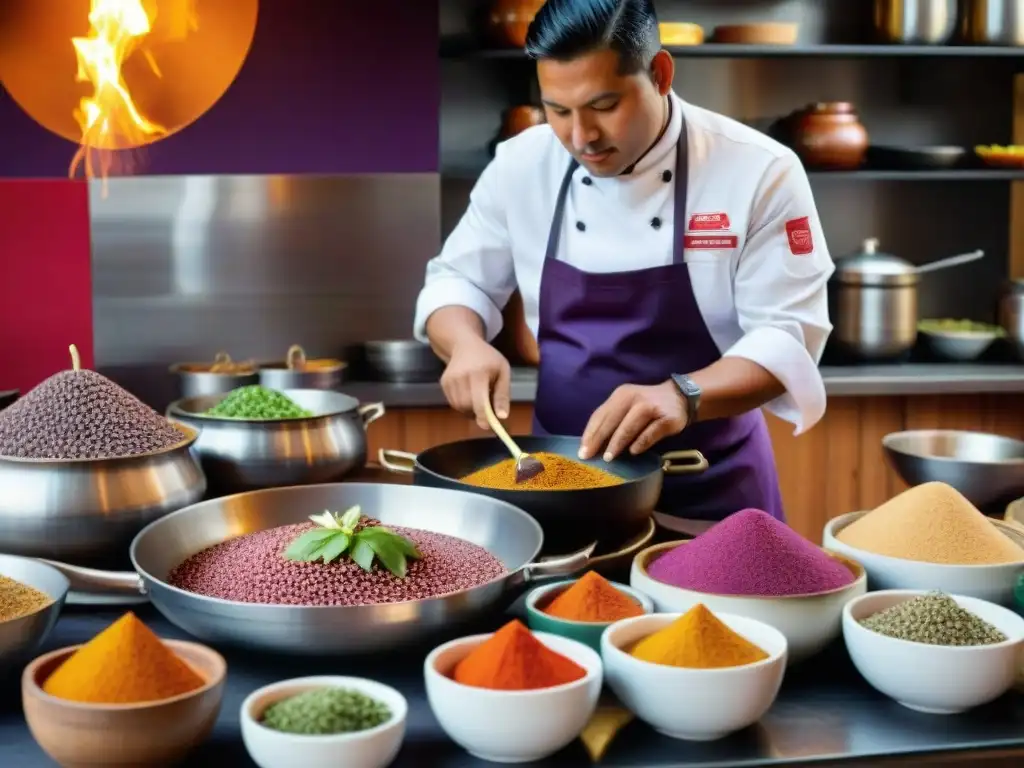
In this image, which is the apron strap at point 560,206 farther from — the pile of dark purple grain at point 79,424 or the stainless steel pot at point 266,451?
the pile of dark purple grain at point 79,424

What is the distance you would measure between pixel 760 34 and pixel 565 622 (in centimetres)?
296

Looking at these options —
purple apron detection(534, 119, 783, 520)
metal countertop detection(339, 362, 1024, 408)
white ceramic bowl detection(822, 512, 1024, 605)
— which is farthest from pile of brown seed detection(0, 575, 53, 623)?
metal countertop detection(339, 362, 1024, 408)

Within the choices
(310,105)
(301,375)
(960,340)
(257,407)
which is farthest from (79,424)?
(960,340)

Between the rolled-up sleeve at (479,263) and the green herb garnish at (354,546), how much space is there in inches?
46.0

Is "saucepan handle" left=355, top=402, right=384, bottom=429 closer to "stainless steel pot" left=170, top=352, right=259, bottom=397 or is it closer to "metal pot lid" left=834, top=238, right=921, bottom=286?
"stainless steel pot" left=170, top=352, right=259, bottom=397

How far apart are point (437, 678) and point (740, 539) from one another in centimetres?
42

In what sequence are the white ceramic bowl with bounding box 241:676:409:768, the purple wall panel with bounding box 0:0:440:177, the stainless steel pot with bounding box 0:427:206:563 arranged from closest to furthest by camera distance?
1. the white ceramic bowl with bounding box 241:676:409:768
2. the stainless steel pot with bounding box 0:427:206:563
3. the purple wall panel with bounding box 0:0:440:177

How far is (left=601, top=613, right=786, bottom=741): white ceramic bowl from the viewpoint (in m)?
1.04

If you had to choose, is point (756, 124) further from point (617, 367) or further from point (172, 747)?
point (172, 747)

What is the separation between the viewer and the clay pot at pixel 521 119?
3.67 m

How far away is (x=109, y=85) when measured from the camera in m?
3.78

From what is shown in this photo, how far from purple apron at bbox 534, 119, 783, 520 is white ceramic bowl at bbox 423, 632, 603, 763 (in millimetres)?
1259

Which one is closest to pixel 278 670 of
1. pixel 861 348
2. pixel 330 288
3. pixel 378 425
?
pixel 378 425

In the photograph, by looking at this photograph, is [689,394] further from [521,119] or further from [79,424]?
[521,119]
